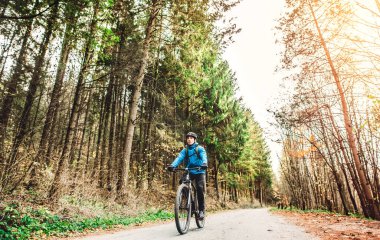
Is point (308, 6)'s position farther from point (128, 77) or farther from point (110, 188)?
point (110, 188)

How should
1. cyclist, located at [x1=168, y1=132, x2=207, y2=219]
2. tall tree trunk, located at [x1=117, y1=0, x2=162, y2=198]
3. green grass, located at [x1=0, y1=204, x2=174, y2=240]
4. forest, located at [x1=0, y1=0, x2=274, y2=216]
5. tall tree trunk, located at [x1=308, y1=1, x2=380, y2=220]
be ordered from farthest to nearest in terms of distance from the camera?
tall tree trunk, located at [x1=117, y1=0, x2=162, y2=198] → tall tree trunk, located at [x1=308, y1=1, x2=380, y2=220] → forest, located at [x1=0, y1=0, x2=274, y2=216] → cyclist, located at [x1=168, y1=132, x2=207, y2=219] → green grass, located at [x1=0, y1=204, x2=174, y2=240]

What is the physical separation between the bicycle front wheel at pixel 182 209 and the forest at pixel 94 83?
A: 4.15m

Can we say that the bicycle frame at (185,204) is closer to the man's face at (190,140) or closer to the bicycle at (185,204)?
the bicycle at (185,204)

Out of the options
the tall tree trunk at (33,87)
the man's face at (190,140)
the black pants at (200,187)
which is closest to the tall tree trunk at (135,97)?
the tall tree trunk at (33,87)

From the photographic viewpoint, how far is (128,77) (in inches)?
497

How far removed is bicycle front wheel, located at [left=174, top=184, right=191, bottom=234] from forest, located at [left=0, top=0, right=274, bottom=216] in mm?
4154

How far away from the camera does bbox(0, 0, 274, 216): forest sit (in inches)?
268

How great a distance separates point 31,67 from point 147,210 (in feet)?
25.9

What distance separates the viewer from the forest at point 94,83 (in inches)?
268

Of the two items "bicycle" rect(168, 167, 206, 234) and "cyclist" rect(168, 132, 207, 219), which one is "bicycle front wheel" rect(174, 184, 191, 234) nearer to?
"bicycle" rect(168, 167, 206, 234)

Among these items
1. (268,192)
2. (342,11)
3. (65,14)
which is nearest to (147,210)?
(65,14)

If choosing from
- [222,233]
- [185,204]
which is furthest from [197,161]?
[222,233]

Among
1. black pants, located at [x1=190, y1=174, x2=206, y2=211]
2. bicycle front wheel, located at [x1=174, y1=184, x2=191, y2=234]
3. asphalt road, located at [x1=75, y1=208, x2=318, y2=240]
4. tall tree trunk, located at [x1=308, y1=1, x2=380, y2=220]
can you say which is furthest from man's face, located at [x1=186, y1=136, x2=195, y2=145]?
tall tree trunk, located at [x1=308, y1=1, x2=380, y2=220]

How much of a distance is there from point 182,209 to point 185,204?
17 centimetres
